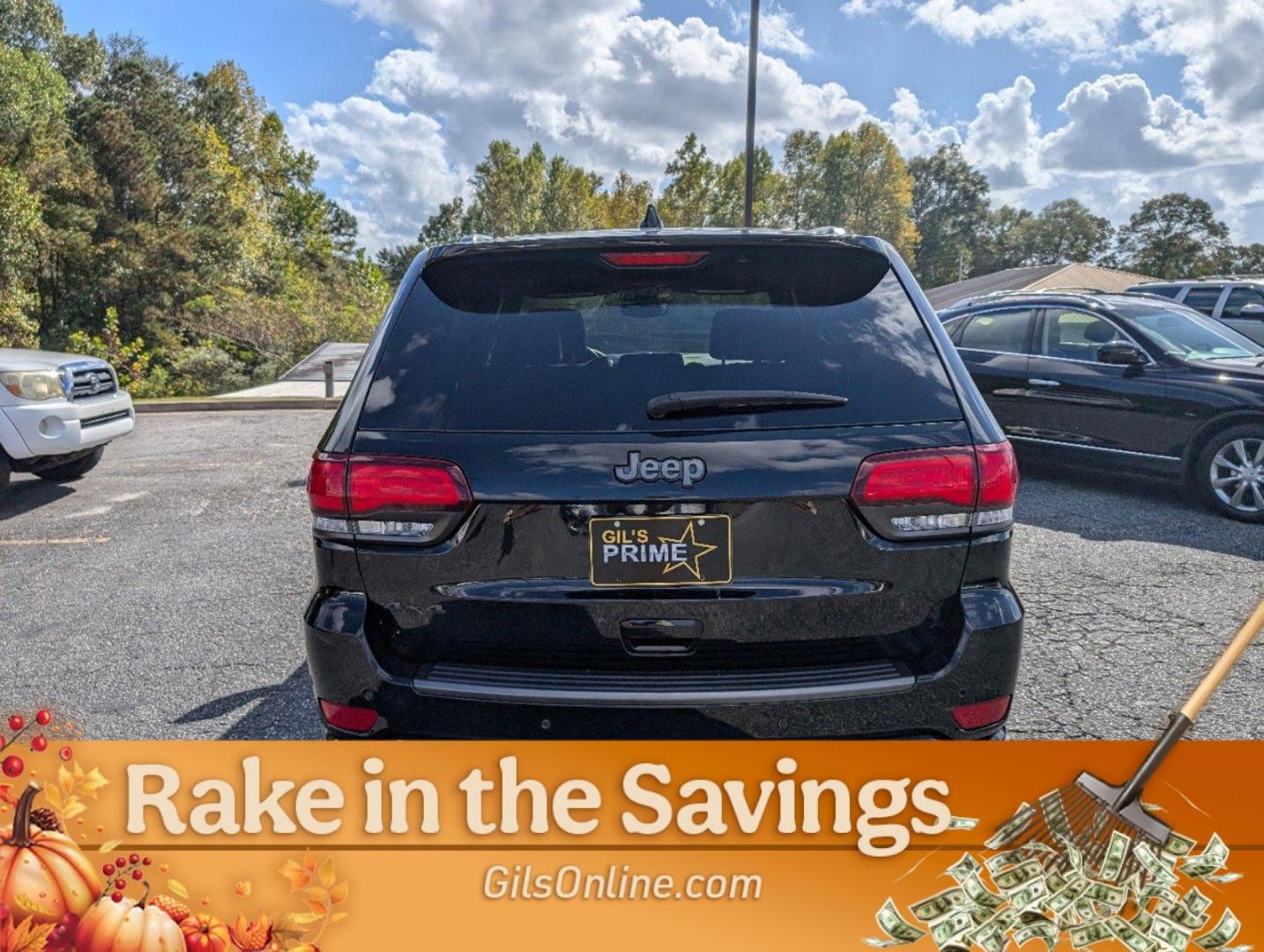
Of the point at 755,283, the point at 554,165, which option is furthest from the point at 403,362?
the point at 554,165

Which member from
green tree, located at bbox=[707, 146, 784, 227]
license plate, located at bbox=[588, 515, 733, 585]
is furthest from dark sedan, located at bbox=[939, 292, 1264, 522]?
green tree, located at bbox=[707, 146, 784, 227]

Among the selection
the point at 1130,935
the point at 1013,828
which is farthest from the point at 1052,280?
the point at 1130,935

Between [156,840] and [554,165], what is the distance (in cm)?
6175

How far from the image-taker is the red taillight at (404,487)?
79.3 inches

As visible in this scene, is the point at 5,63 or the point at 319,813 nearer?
the point at 319,813

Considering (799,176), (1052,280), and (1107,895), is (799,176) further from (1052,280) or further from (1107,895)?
(1107,895)

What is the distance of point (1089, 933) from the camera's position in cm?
196

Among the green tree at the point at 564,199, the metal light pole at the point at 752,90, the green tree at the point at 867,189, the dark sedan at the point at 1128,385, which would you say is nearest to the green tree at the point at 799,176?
the green tree at the point at 867,189

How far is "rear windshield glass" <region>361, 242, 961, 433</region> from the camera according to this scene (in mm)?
2059

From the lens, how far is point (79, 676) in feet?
12.6

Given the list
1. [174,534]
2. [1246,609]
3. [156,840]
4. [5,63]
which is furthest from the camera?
[5,63]

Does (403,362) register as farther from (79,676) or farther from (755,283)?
(79,676)

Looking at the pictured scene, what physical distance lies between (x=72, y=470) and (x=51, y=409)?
4.92 feet

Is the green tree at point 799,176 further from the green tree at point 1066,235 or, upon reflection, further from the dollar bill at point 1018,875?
the dollar bill at point 1018,875
